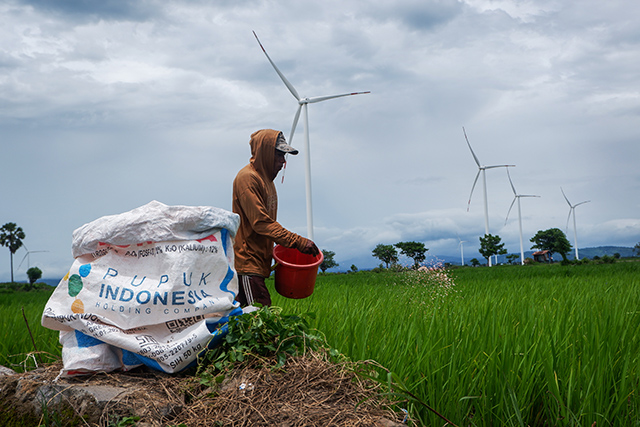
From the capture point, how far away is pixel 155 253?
11.6 ft

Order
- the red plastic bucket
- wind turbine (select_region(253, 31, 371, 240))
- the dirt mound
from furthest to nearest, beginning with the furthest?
wind turbine (select_region(253, 31, 371, 240))
the red plastic bucket
the dirt mound

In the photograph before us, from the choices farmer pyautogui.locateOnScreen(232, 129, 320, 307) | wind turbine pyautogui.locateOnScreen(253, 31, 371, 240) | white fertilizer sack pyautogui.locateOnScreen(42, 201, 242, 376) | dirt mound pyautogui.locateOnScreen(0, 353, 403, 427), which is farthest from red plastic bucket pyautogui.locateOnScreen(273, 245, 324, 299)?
wind turbine pyautogui.locateOnScreen(253, 31, 371, 240)

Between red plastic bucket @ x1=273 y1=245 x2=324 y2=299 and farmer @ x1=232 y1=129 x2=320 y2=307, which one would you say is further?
red plastic bucket @ x1=273 y1=245 x2=324 y2=299

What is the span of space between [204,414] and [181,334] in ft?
2.57

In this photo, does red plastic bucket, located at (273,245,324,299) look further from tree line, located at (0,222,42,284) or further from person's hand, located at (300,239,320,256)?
tree line, located at (0,222,42,284)

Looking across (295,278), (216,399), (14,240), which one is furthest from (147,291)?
(14,240)

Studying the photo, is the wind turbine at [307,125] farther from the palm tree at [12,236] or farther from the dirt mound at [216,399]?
the palm tree at [12,236]

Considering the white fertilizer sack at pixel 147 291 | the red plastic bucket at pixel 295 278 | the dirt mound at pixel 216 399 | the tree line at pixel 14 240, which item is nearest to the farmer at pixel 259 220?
the red plastic bucket at pixel 295 278

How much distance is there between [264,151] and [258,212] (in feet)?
2.16

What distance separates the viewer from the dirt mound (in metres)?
2.56

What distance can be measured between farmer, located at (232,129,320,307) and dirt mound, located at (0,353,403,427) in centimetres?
115

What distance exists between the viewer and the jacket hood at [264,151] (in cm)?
437

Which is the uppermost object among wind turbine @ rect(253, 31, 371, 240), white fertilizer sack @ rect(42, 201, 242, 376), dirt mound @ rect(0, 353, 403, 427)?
wind turbine @ rect(253, 31, 371, 240)

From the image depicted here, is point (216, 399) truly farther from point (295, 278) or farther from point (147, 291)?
point (295, 278)
